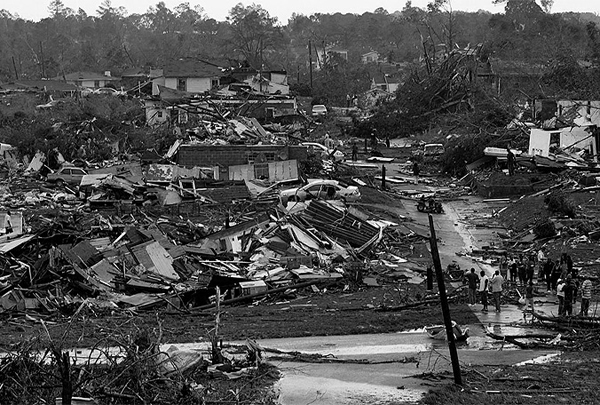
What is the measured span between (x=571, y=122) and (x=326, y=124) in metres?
21.7

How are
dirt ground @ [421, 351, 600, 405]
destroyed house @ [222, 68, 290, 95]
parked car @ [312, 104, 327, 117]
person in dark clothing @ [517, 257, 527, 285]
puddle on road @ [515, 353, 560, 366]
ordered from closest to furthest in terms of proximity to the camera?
dirt ground @ [421, 351, 600, 405] → puddle on road @ [515, 353, 560, 366] → person in dark clothing @ [517, 257, 527, 285] → destroyed house @ [222, 68, 290, 95] → parked car @ [312, 104, 327, 117]

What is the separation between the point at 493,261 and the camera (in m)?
23.3

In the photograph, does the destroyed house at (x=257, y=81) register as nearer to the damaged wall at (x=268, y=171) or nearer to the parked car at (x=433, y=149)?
the parked car at (x=433, y=149)

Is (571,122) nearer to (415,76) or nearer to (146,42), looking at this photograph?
(415,76)

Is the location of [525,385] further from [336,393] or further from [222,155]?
[222,155]

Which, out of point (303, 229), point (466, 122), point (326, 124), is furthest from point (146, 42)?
point (303, 229)

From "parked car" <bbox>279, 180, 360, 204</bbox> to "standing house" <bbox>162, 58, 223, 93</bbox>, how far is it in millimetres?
29965

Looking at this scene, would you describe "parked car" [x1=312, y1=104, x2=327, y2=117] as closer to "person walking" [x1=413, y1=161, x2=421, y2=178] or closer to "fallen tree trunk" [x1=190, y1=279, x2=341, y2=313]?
"person walking" [x1=413, y1=161, x2=421, y2=178]

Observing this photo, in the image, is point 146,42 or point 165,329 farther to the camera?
point 146,42

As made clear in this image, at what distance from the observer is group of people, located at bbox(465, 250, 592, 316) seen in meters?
16.2

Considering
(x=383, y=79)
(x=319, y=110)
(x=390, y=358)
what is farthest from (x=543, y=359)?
(x=383, y=79)

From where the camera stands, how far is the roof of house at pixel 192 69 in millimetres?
60625

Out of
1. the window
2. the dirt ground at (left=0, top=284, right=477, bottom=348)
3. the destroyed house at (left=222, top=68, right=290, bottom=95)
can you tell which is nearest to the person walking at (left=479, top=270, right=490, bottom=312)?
the dirt ground at (left=0, top=284, right=477, bottom=348)

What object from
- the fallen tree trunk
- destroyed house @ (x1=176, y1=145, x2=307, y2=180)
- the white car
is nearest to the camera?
the fallen tree trunk
